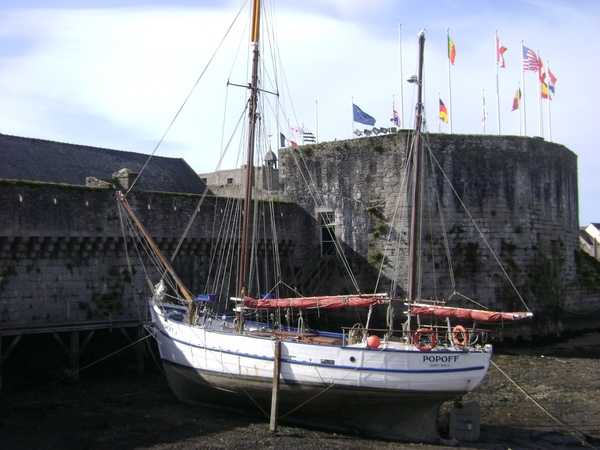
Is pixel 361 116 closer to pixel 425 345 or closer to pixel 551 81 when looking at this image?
pixel 551 81

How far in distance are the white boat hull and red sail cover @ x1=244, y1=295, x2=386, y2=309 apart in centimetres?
117

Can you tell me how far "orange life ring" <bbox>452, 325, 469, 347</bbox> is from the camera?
1368 cm

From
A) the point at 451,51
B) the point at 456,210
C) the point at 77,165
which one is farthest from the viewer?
the point at 77,165

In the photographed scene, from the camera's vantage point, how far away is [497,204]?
22641mm

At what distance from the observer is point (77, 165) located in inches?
999

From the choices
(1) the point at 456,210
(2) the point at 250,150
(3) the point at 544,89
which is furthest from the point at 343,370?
(3) the point at 544,89

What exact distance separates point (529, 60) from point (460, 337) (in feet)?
46.6

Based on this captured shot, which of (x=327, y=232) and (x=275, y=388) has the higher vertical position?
(x=327, y=232)

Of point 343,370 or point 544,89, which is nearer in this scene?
point 343,370

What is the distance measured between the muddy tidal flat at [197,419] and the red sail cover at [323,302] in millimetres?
2405

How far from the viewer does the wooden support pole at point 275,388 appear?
1344 cm

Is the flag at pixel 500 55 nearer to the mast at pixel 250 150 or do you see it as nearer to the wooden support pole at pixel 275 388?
the mast at pixel 250 150

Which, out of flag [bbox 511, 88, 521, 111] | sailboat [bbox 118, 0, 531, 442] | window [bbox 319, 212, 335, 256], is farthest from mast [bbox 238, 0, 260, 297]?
flag [bbox 511, 88, 521, 111]

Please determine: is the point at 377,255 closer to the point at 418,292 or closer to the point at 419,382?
the point at 418,292
